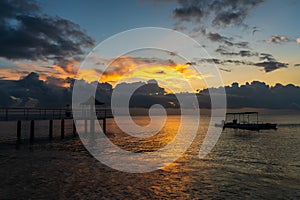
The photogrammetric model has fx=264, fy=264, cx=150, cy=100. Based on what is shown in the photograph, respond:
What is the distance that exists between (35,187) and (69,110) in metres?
35.8

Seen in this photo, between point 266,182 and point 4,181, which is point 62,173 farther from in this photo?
point 266,182

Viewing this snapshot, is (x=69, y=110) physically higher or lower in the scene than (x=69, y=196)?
higher

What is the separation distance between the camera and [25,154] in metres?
33.1

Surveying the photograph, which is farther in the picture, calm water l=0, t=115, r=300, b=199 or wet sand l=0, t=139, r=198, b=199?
calm water l=0, t=115, r=300, b=199

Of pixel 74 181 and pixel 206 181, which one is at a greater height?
pixel 74 181

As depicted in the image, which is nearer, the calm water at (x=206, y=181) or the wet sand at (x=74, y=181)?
the wet sand at (x=74, y=181)

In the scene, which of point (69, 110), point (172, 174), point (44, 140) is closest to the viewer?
point (172, 174)

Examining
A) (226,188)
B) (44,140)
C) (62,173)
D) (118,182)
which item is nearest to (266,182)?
(226,188)

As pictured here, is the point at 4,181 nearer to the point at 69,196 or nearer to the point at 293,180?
the point at 69,196

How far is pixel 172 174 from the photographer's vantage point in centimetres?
2394

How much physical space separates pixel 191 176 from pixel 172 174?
1.78 m

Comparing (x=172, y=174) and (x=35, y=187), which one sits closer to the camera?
(x=35, y=187)

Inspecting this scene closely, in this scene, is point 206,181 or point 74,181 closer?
point 74,181

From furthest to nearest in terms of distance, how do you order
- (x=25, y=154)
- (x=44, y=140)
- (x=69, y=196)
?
(x=44, y=140) < (x=25, y=154) < (x=69, y=196)
